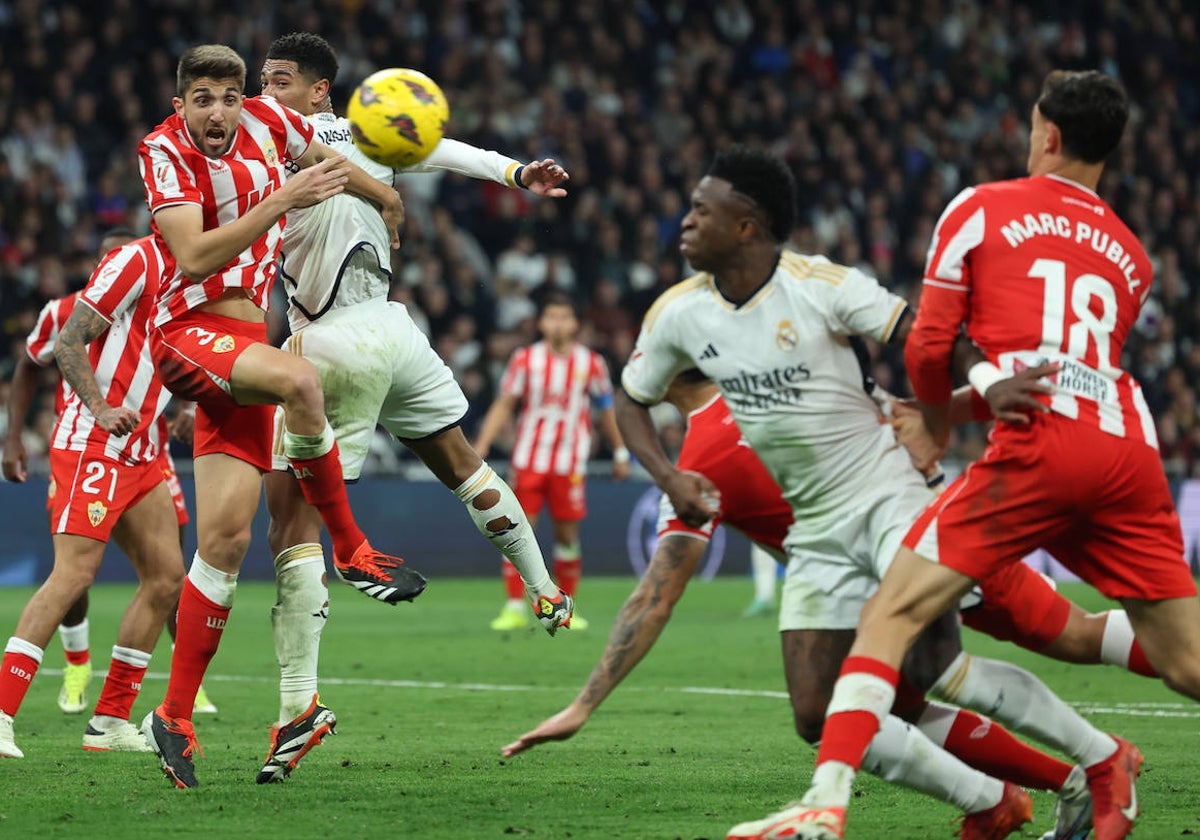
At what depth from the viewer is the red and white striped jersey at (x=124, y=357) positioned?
26.5 ft

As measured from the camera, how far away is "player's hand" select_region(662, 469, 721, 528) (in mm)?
5617

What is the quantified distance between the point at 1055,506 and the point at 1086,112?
3.93 ft

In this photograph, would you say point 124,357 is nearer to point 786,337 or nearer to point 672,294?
point 672,294

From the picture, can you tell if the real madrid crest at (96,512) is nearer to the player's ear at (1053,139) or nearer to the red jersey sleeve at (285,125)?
the red jersey sleeve at (285,125)

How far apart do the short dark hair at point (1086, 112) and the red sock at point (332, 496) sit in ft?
9.78

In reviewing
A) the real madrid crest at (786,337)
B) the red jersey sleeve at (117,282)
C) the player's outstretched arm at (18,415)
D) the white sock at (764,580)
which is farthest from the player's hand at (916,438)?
the white sock at (764,580)

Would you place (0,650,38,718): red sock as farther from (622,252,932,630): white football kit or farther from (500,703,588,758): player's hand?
(622,252,932,630): white football kit

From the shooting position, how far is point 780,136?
2402cm

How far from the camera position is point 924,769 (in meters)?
5.24

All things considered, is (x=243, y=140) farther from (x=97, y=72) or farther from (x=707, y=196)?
(x=97, y=72)

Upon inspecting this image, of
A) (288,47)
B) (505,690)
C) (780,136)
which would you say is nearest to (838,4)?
(780,136)

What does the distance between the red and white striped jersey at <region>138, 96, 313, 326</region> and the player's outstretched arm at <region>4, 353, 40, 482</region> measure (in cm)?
244

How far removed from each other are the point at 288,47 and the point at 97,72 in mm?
13802

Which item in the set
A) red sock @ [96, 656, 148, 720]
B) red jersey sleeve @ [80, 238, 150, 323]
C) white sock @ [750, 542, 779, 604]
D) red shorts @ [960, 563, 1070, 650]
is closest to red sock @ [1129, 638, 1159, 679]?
red shorts @ [960, 563, 1070, 650]
